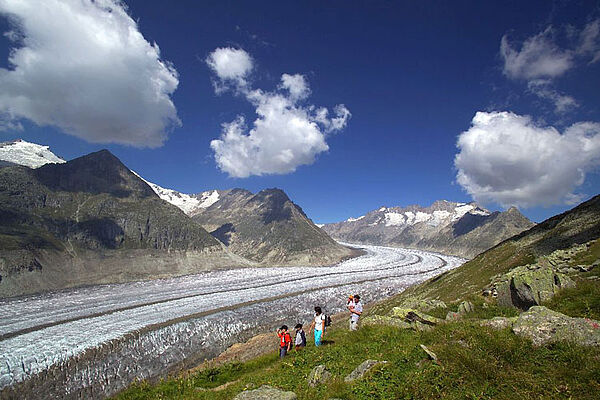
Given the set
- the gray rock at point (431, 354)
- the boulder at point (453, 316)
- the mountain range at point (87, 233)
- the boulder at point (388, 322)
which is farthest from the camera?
the mountain range at point (87, 233)

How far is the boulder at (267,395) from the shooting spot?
1047cm

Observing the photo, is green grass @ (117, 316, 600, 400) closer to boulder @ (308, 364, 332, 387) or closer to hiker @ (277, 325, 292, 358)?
boulder @ (308, 364, 332, 387)

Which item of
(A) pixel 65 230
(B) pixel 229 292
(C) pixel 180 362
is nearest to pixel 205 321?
(C) pixel 180 362

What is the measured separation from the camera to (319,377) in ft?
39.0

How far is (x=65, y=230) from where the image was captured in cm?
13825

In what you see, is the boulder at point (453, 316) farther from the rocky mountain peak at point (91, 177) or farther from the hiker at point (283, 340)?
the rocky mountain peak at point (91, 177)

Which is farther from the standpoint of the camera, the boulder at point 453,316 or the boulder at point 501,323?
the boulder at point 453,316

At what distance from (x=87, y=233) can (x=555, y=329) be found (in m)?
178

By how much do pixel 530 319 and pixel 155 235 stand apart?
185m

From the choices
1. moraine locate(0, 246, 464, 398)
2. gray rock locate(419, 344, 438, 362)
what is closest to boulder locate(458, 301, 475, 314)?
gray rock locate(419, 344, 438, 362)

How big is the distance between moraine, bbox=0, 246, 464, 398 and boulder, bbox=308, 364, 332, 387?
3543 centimetres

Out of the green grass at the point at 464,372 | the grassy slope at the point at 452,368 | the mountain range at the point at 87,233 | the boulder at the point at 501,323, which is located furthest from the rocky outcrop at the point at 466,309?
the mountain range at the point at 87,233

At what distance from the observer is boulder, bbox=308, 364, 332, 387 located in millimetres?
11672

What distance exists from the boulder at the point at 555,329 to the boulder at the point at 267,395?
352 inches
